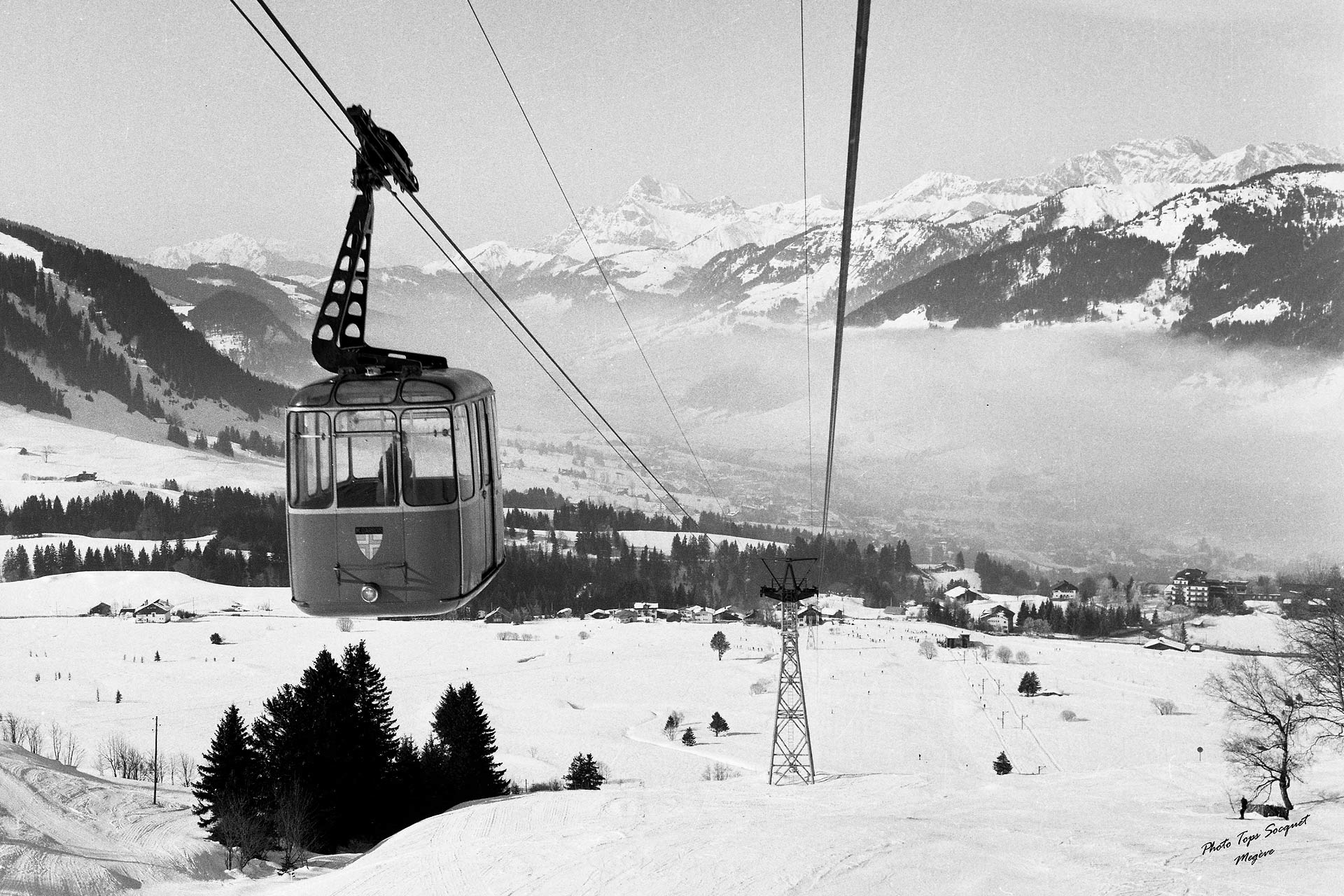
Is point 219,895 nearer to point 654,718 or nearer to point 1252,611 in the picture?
point 654,718

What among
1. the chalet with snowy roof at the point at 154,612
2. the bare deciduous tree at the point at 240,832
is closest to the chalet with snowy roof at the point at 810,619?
the chalet with snowy roof at the point at 154,612

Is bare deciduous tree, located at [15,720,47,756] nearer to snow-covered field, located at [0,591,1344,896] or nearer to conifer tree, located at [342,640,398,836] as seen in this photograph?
snow-covered field, located at [0,591,1344,896]

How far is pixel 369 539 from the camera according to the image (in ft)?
40.9

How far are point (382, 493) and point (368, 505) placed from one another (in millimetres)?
251

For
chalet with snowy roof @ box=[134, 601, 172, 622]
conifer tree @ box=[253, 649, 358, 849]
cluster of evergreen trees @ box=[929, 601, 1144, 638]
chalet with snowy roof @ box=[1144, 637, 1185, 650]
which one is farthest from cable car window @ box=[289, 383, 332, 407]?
cluster of evergreen trees @ box=[929, 601, 1144, 638]

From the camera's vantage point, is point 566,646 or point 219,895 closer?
point 219,895

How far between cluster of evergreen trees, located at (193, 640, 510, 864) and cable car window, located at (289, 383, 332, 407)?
125ft

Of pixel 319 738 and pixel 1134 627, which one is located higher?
pixel 319 738

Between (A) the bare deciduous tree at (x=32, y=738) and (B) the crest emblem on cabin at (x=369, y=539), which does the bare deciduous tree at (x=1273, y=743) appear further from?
(A) the bare deciduous tree at (x=32, y=738)

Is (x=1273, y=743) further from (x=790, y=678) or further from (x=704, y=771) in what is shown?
(x=704, y=771)

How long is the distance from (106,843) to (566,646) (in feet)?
234

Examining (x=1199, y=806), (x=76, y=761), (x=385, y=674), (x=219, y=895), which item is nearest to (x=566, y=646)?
(x=385, y=674)

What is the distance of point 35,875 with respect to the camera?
1614 inches

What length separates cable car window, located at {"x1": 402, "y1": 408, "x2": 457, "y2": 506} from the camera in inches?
480
